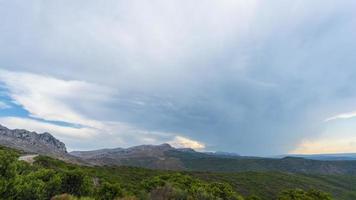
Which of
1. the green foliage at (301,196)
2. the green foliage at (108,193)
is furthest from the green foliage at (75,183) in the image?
the green foliage at (301,196)

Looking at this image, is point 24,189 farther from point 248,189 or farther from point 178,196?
point 248,189

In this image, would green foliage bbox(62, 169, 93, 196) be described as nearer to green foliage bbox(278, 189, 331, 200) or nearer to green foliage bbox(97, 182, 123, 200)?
green foliage bbox(97, 182, 123, 200)

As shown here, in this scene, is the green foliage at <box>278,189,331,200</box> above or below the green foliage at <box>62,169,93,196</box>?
below

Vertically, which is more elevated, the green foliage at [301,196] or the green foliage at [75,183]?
the green foliage at [75,183]

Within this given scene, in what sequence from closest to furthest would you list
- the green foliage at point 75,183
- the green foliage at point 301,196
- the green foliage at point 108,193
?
1. the green foliage at point 75,183
2. the green foliage at point 108,193
3. the green foliage at point 301,196

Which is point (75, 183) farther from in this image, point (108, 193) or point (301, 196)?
point (301, 196)

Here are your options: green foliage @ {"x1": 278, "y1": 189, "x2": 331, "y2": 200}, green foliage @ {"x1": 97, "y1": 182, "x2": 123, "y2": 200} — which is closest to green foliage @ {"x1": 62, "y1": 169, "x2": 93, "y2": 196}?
green foliage @ {"x1": 97, "y1": 182, "x2": 123, "y2": 200}

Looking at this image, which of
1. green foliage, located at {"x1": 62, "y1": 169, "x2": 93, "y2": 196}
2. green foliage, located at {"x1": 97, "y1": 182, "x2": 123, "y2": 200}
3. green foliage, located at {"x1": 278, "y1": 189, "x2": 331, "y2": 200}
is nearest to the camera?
green foliage, located at {"x1": 62, "y1": 169, "x2": 93, "y2": 196}

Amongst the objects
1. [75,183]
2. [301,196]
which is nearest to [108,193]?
[75,183]

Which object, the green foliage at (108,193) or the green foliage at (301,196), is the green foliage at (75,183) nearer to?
Answer: the green foliage at (108,193)

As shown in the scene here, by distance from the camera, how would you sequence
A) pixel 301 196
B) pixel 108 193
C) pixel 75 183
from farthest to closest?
pixel 301 196 < pixel 108 193 < pixel 75 183

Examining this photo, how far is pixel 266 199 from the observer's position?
120875 millimetres

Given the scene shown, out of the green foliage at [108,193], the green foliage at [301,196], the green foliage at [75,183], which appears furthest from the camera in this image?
A: the green foliage at [301,196]

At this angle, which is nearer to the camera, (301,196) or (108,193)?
(108,193)
